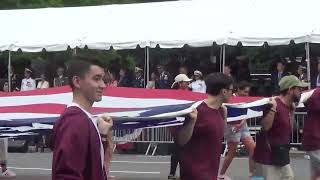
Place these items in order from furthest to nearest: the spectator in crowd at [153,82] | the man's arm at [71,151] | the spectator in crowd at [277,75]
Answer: the spectator in crowd at [153,82]
the spectator in crowd at [277,75]
the man's arm at [71,151]

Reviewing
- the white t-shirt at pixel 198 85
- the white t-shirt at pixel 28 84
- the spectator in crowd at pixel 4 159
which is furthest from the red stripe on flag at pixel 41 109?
the white t-shirt at pixel 28 84

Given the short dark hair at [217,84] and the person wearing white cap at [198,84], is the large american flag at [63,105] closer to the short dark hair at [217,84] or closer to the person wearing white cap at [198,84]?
the short dark hair at [217,84]

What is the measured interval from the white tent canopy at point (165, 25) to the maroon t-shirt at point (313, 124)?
8243mm

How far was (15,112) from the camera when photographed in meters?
9.23

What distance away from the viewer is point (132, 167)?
585 inches

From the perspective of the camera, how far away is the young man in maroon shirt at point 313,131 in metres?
8.72

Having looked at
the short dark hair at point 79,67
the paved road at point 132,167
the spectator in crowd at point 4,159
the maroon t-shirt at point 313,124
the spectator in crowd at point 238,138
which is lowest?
the paved road at point 132,167

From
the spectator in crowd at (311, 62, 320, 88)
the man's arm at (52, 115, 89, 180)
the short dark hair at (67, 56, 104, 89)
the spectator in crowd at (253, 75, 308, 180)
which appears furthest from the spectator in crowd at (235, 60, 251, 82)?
the man's arm at (52, 115, 89, 180)

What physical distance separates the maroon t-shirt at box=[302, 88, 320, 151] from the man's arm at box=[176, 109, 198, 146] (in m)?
2.77

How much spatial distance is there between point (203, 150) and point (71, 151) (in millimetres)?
2624

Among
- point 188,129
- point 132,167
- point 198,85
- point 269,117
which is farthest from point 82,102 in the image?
point 198,85

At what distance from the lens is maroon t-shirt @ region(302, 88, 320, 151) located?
8719mm

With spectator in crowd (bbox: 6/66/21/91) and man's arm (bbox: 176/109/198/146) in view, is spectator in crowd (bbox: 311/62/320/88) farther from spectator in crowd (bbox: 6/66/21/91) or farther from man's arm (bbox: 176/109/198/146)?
man's arm (bbox: 176/109/198/146)

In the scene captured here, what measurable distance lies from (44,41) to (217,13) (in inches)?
186
